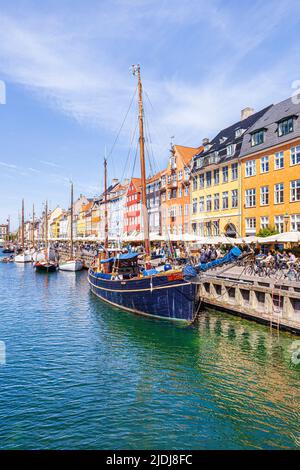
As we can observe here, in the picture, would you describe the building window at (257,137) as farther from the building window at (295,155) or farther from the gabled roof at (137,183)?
the gabled roof at (137,183)

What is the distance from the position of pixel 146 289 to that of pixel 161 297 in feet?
4.08

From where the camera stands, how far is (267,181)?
129ft

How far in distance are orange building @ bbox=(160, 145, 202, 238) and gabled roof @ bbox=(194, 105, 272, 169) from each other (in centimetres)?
321

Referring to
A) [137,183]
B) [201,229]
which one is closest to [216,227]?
[201,229]

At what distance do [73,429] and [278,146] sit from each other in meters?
34.4

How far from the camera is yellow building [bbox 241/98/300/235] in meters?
35.6

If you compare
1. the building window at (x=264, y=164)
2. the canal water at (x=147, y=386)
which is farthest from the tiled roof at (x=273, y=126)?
the canal water at (x=147, y=386)

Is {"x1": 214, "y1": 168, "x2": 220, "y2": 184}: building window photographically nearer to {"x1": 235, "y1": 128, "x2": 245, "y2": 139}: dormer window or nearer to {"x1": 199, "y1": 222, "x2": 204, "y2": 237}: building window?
{"x1": 235, "y1": 128, "x2": 245, "y2": 139}: dormer window

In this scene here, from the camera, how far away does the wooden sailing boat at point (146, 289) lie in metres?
21.6

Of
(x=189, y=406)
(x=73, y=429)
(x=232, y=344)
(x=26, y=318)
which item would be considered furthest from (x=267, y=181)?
(x=73, y=429)

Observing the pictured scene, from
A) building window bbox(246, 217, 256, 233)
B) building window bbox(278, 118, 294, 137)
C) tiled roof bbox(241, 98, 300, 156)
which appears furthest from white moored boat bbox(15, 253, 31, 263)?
building window bbox(278, 118, 294, 137)

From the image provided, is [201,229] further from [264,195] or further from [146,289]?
[146,289]
